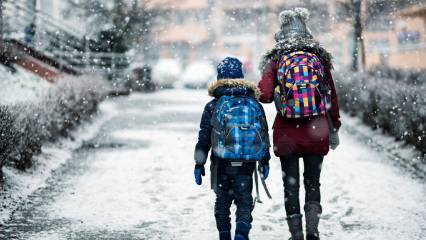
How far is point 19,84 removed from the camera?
16375 mm

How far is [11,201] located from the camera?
6.86 metres

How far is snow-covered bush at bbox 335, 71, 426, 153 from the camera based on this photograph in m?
9.29

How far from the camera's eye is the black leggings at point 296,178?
4.92 meters

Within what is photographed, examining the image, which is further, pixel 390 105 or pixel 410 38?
pixel 410 38

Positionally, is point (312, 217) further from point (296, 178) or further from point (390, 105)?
point (390, 105)

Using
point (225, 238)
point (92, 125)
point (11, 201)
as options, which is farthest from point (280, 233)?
point (92, 125)

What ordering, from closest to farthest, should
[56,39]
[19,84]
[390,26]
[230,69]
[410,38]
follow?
[230,69], [19,84], [56,39], [390,26], [410,38]

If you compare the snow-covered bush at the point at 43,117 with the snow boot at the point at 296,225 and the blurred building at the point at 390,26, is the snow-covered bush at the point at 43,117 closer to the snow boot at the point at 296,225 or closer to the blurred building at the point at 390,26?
the snow boot at the point at 296,225

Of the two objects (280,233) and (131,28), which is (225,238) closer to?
(280,233)

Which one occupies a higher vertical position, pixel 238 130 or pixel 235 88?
pixel 235 88

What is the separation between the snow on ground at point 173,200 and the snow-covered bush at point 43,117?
0.53 meters

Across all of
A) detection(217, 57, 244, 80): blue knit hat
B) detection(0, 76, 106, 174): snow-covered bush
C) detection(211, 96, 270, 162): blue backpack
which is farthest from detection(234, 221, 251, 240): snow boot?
detection(0, 76, 106, 174): snow-covered bush

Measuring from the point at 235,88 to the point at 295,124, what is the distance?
0.52 meters

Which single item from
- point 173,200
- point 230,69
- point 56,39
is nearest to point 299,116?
point 230,69
